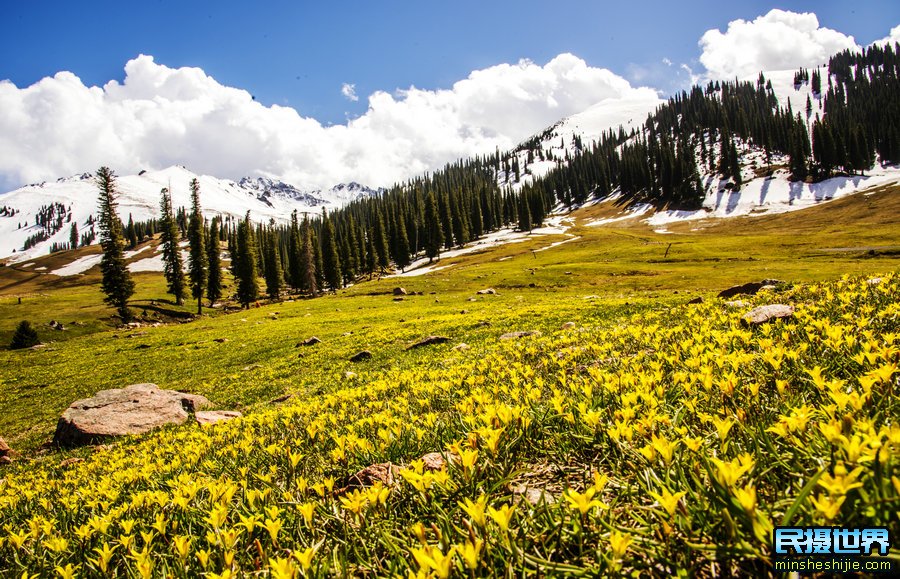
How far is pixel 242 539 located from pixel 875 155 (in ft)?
602

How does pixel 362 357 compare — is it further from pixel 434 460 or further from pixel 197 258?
pixel 197 258

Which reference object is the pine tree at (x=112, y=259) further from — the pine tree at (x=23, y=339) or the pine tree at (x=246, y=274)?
the pine tree at (x=246, y=274)

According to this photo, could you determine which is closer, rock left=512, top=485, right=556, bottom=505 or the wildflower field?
the wildflower field

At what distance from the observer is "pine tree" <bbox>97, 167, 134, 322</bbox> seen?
50.2m

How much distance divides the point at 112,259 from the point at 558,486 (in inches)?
2614

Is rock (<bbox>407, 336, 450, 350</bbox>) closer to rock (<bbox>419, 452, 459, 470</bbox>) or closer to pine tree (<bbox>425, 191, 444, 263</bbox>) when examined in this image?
rock (<bbox>419, 452, 459, 470</bbox>)

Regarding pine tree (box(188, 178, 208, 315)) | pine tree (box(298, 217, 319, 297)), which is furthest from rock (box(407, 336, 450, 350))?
pine tree (box(298, 217, 319, 297))

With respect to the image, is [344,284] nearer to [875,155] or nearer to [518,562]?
[518,562]

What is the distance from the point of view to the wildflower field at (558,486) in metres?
1.30

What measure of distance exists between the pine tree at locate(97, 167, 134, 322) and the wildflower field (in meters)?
58.3

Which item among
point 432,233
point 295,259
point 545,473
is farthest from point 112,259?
point 545,473

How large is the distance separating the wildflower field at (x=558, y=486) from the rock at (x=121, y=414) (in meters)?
6.73

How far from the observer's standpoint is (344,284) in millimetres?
90938

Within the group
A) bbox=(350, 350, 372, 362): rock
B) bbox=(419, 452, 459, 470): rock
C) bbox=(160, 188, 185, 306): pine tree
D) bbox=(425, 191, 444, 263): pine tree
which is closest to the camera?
bbox=(419, 452, 459, 470): rock
